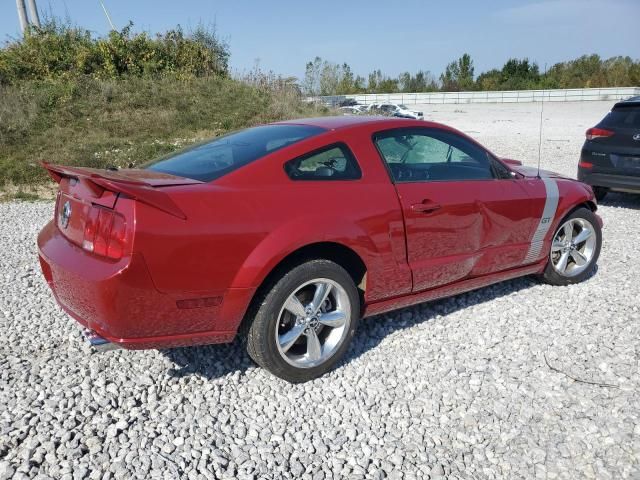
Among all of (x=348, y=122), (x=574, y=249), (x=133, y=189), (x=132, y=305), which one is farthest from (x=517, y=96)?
(x=132, y=305)

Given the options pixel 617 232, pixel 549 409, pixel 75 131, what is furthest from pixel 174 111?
pixel 549 409

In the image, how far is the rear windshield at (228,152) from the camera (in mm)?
2996

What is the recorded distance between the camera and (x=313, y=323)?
307cm

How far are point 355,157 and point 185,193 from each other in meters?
1.13

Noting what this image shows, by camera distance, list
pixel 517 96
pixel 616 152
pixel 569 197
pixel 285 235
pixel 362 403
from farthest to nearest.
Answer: pixel 517 96, pixel 616 152, pixel 569 197, pixel 362 403, pixel 285 235

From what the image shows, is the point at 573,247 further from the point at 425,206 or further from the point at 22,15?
the point at 22,15

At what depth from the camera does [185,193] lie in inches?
103

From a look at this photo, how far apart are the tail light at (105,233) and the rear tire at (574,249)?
353 cm

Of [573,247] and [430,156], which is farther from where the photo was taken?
[573,247]

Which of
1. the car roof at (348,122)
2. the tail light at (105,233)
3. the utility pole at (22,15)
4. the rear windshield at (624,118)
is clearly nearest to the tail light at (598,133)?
the rear windshield at (624,118)

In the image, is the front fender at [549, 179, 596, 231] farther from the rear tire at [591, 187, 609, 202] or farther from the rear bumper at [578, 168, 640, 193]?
the rear tire at [591, 187, 609, 202]

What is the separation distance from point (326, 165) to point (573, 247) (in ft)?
9.03

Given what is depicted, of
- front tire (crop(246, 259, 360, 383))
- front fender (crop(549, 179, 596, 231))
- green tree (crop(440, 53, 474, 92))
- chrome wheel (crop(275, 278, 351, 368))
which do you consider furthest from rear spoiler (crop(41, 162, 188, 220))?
green tree (crop(440, 53, 474, 92))

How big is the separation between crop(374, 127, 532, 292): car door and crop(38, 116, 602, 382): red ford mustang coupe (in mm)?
11
